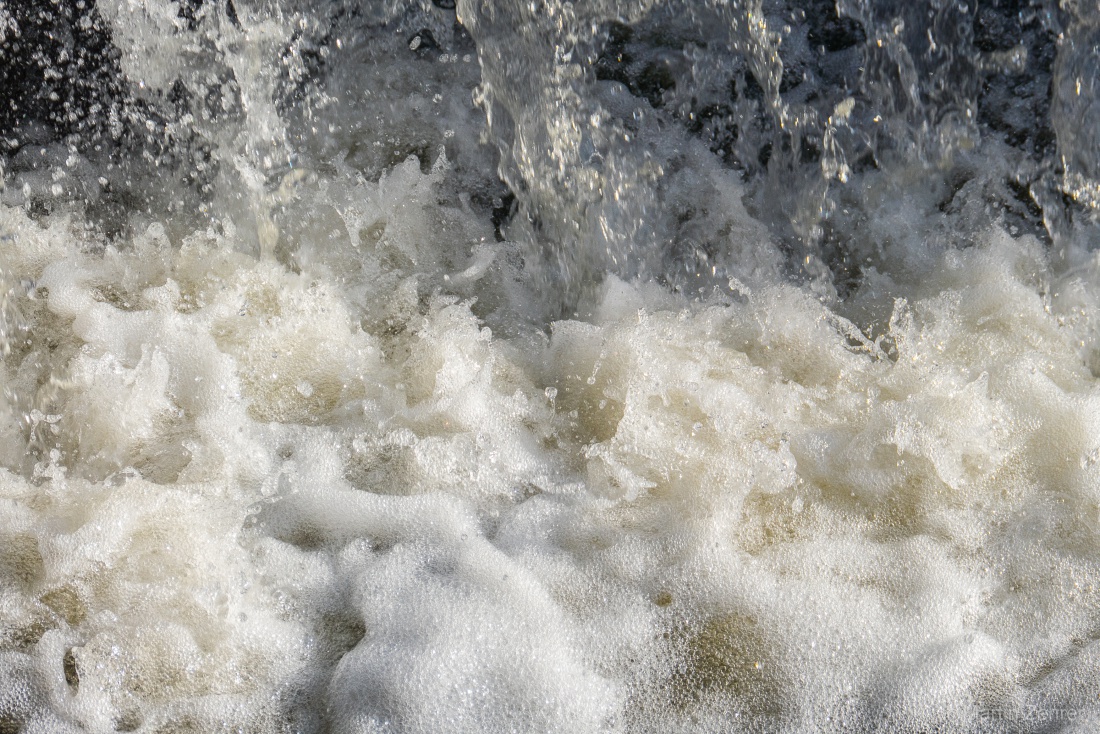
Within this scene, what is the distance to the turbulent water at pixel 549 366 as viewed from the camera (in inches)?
60.9

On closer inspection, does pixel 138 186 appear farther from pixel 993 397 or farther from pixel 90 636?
pixel 993 397

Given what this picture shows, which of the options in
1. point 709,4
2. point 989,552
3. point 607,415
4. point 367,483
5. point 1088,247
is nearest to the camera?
point 989,552

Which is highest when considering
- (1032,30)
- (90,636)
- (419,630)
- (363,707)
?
(1032,30)

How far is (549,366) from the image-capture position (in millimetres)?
2066

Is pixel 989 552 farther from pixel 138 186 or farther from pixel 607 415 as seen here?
pixel 138 186

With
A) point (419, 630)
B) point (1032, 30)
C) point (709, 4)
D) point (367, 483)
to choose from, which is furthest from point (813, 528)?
point (1032, 30)

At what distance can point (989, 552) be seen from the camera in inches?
66.2

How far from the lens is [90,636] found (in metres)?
1.57

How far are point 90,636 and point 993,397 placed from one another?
67.8 inches

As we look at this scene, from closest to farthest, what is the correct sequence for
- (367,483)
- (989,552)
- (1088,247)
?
(989,552) < (367,483) < (1088,247)

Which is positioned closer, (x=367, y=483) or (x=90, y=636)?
(x=90, y=636)

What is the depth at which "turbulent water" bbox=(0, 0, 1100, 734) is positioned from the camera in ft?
5.07

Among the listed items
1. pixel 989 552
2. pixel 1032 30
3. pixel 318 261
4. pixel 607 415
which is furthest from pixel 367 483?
pixel 1032 30

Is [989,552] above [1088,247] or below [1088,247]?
below
